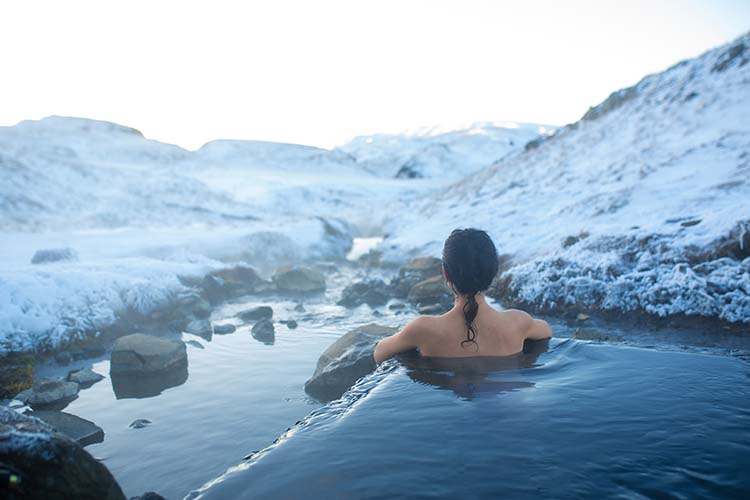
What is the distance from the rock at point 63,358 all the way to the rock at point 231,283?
4.67 m

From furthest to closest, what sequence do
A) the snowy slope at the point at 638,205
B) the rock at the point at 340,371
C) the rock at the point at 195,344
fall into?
the rock at the point at 195,344
the snowy slope at the point at 638,205
the rock at the point at 340,371

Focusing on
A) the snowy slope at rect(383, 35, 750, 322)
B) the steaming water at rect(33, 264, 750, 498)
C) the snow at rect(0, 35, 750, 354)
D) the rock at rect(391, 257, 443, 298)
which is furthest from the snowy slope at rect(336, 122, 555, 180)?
the steaming water at rect(33, 264, 750, 498)

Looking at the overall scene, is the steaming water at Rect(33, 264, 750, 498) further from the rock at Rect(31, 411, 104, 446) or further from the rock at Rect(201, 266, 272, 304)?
the rock at Rect(201, 266, 272, 304)

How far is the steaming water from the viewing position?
90.8 inches

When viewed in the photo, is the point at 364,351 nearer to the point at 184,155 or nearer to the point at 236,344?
the point at 236,344

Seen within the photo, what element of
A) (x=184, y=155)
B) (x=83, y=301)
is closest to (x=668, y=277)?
(x=83, y=301)

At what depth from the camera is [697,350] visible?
5.07 meters

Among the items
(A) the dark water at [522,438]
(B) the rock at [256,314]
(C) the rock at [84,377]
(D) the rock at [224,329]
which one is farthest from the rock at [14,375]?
(A) the dark water at [522,438]

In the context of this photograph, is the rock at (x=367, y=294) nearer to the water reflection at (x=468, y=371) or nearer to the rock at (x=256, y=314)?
the rock at (x=256, y=314)

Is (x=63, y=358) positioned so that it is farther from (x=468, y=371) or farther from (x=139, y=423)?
(x=468, y=371)

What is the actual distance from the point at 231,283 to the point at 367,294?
4159 mm

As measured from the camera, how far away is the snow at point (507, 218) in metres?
7.57

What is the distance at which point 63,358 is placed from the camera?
711 cm

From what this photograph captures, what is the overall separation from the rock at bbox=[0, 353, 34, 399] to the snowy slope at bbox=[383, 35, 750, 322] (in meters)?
7.50
